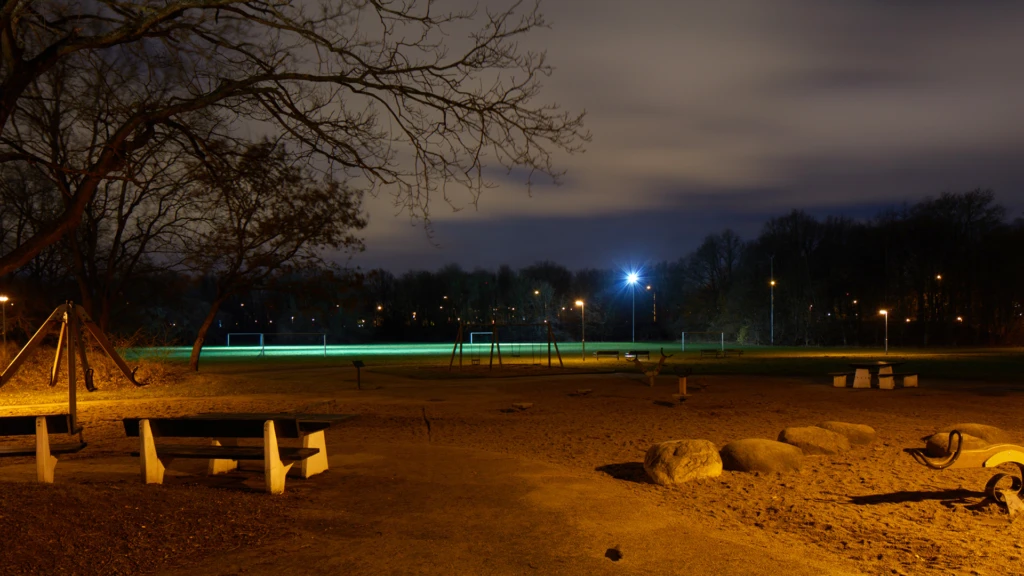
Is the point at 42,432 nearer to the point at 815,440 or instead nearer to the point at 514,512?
the point at 514,512

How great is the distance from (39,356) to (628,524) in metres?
23.9

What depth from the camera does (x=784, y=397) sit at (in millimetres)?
18516

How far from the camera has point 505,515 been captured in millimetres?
6445

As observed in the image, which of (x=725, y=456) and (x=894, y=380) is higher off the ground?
(x=725, y=456)

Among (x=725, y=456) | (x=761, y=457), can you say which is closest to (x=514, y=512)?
(x=725, y=456)

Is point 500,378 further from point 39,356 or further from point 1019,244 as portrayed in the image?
point 1019,244

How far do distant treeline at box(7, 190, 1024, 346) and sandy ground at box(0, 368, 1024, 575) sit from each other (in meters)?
22.9

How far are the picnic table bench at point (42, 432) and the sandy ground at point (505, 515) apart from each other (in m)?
0.22

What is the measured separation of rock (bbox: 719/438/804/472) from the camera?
862cm

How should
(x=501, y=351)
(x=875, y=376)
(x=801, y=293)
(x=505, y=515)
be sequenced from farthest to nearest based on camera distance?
1. (x=801, y=293)
2. (x=501, y=351)
3. (x=875, y=376)
4. (x=505, y=515)

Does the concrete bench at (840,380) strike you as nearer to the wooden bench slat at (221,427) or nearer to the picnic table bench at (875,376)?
the picnic table bench at (875,376)

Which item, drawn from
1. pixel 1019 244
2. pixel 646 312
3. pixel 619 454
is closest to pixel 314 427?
pixel 619 454

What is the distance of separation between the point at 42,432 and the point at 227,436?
1.76 metres

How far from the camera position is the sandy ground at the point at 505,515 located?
5102 millimetres
